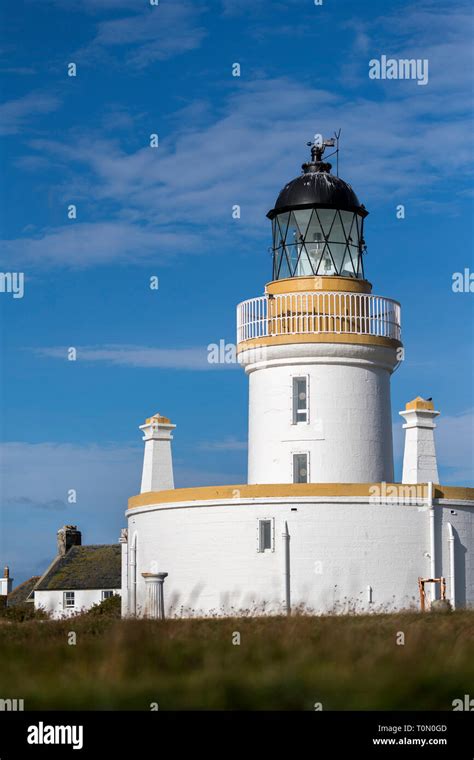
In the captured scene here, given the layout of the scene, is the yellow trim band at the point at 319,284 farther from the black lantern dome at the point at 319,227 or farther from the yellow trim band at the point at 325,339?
the yellow trim band at the point at 325,339

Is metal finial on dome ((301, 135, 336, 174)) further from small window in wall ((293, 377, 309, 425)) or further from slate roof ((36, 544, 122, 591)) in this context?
slate roof ((36, 544, 122, 591))

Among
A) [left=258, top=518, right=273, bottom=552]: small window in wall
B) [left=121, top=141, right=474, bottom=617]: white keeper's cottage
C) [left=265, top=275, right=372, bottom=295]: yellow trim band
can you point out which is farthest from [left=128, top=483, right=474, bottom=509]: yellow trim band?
[left=265, top=275, right=372, bottom=295]: yellow trim band

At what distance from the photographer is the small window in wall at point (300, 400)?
1188 inches

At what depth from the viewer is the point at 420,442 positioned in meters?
31.3

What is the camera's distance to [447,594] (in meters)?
28.7

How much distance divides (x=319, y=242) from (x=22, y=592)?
35.9m

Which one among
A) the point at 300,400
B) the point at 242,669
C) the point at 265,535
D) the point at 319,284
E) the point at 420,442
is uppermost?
the point at 319,284

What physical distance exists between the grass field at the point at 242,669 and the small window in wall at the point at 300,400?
37.9 feet

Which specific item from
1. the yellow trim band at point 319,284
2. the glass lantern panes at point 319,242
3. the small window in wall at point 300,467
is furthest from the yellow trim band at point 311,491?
the glass lantern panes at point 319,242

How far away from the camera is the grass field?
47.7 ft

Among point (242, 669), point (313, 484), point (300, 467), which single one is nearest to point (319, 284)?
point (300, 467)

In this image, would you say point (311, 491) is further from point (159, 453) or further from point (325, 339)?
point (159, 453)

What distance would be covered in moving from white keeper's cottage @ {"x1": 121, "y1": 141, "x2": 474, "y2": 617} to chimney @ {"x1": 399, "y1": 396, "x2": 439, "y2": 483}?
3 centimetres
